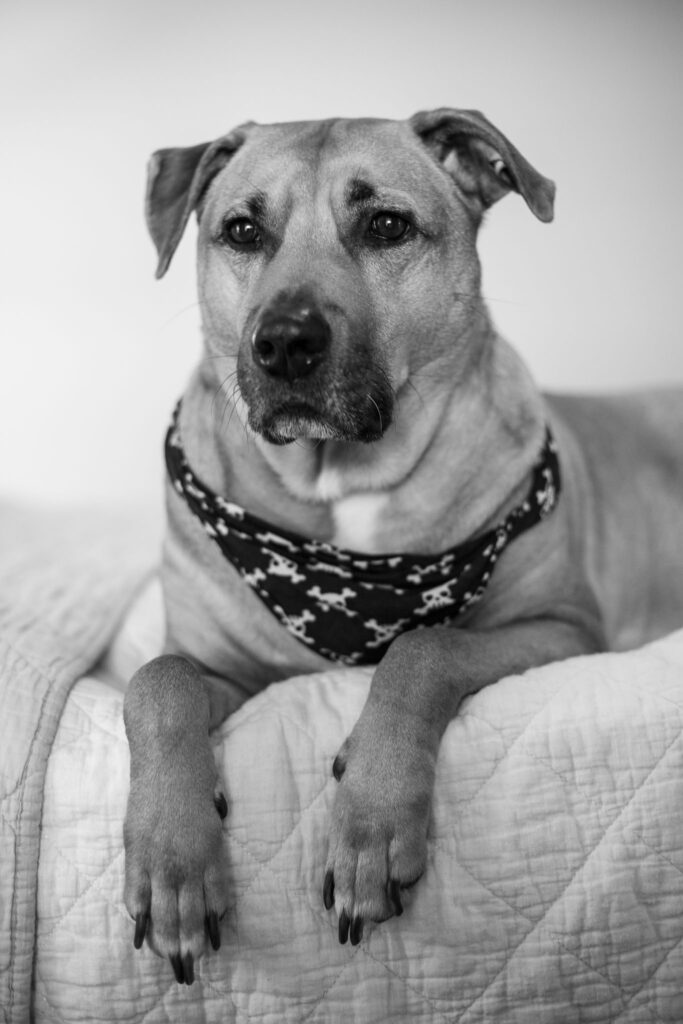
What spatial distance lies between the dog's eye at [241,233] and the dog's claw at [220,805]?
1167 millimetres

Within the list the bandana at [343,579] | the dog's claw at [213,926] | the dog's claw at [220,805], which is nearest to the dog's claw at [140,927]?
the dog's claw at [213,926]

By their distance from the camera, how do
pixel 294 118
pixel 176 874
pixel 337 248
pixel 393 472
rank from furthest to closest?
pixel 294 118 < pixel 393 472 < pixel 337 248 < pixel 176 874

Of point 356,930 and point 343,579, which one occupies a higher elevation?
point 343,579

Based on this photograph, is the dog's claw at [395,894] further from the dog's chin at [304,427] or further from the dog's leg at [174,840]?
the dog's chin at [304,427]

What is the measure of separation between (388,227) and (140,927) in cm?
146

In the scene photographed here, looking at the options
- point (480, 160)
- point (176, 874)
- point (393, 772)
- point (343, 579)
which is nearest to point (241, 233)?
point (480, 160)

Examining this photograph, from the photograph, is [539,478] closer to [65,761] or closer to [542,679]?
[542,679]

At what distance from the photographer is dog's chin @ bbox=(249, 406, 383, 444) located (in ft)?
6.84

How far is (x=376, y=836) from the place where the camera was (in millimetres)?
1818

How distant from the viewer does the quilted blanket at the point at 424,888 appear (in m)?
1.90

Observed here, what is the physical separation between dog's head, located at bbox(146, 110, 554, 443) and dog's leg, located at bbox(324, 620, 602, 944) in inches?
18.8

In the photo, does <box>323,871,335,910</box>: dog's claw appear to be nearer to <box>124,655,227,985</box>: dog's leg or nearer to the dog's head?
<box>124,655,227,985</box>: dog's leg

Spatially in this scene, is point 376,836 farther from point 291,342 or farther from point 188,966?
point 291,342

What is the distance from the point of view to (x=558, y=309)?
170 inches
